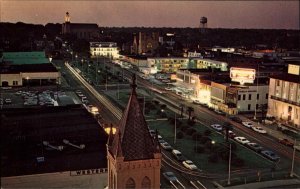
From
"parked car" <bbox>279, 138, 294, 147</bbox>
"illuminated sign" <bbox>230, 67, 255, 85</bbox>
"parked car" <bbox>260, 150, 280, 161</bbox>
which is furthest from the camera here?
"illuminated sign" <bbox>230, 67, 255, 85</bbox>

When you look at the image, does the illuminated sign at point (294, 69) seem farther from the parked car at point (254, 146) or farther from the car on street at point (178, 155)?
the car on street at point (178, 155)

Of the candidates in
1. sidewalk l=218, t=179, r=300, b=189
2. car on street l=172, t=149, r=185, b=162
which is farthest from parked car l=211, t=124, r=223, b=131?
sidewalk l=218, t=179, r=300, b=189

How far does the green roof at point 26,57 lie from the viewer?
3222 inches

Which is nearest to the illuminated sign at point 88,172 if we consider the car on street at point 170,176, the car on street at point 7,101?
the car on street at point 170,176

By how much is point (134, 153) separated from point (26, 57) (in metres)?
78.5

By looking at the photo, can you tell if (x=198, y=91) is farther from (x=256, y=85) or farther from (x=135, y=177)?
(x=135, y=177)

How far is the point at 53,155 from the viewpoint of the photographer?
24766mm

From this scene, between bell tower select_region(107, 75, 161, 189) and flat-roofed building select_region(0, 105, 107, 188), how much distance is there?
23.8 ft

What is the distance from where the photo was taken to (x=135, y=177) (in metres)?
14.4

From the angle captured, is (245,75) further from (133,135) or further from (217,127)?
(133,135)

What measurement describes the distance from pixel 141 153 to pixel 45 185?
10421 millimetres

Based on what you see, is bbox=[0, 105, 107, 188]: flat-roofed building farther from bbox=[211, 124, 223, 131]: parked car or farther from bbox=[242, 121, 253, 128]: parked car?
bbox=[242, 121, 253, 128]: parked car

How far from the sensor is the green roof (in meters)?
81.8

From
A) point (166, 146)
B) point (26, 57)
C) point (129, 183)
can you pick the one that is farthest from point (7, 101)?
point (26, 57)
